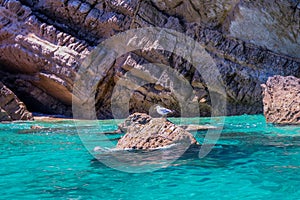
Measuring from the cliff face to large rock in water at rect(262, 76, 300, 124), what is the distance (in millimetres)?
5972

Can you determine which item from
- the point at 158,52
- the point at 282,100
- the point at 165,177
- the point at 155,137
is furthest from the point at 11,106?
the point at 165,177

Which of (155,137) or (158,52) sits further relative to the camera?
(158,52)

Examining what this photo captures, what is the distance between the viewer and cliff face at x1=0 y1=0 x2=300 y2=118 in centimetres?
1841

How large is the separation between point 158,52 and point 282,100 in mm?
8022

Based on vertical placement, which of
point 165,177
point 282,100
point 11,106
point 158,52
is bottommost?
point 11,106

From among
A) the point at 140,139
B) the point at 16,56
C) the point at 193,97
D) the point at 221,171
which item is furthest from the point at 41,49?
the point at 221,171

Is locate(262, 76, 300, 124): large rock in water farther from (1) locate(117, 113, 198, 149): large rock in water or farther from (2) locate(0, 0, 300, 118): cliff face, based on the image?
(2) locate(0, 0, 300, 118): cliff face

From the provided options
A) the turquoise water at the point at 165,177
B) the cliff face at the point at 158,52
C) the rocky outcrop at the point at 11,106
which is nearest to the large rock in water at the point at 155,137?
the turquoise water at the point at 165,177

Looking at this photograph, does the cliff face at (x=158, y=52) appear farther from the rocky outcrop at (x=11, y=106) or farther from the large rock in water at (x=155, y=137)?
the large rock in water at (x=155, y=137)

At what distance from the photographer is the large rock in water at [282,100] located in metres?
11.5

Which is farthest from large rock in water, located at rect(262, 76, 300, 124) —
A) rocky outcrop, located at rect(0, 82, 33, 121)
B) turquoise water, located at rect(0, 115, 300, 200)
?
rocky outcrop, located at rect(0, 82, 33, 121)

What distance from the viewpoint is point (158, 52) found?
1847cm

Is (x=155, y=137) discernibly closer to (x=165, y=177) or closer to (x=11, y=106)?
(x=165, y=177)

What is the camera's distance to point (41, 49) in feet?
60.1
